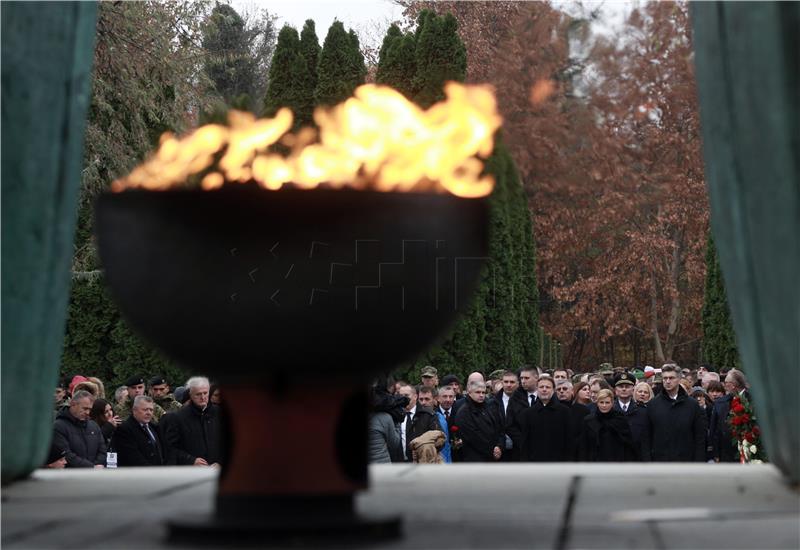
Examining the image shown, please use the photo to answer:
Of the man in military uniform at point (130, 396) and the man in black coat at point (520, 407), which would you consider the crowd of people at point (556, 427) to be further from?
the man in military uniform at point (130, 396)

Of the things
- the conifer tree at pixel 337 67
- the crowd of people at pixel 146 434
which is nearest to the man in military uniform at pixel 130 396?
the crowd of people at pixel 146 434

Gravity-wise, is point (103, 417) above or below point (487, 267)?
below

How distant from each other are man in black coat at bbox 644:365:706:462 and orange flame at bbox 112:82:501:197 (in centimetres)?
631

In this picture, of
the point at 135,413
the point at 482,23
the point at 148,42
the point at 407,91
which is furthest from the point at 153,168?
the point at 482,23

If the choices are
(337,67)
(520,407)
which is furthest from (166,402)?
(337,67)

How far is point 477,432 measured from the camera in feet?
35.3

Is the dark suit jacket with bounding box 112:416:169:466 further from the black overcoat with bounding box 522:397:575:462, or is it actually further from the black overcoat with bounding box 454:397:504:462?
the black overcoat with bounding box 522:397:575:462

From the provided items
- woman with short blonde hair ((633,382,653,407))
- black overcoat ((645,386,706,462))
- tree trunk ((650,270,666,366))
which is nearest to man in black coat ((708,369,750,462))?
black overcoat ((645,386,706,462))

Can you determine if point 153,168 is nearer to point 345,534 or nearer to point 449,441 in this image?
point 345,534

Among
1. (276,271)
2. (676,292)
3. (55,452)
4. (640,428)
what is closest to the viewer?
(276,271)

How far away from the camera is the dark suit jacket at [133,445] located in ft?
30.8

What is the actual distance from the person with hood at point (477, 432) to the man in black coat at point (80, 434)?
2.91 m

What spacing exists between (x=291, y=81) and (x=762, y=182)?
43.0 ft

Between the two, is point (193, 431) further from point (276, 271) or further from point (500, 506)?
point (276, 271)
